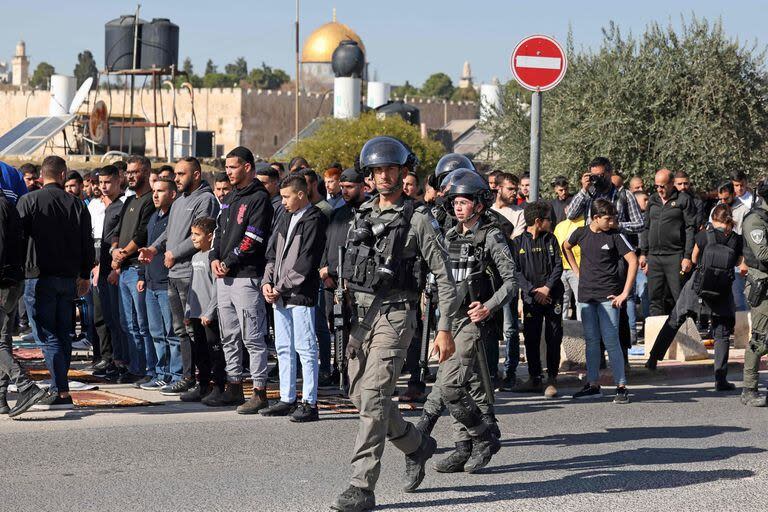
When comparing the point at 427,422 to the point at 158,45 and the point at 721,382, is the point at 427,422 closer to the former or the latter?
the point at 721,382

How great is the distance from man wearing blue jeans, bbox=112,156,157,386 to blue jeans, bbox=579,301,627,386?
4001mm

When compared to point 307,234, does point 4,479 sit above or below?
below

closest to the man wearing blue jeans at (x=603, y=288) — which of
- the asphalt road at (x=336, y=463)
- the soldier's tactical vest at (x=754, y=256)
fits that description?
the asphalt road at (x=336, y=463)

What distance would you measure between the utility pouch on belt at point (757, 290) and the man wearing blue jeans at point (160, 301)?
5023mm

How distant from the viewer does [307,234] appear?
9.48 metres

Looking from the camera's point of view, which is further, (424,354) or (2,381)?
(2,381)

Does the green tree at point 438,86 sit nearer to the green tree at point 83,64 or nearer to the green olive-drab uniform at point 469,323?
the green tree at point 83,64

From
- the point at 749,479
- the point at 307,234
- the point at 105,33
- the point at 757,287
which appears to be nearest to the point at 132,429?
the point at 307,234

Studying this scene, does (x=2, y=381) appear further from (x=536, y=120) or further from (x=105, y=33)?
(x=105, y=33)

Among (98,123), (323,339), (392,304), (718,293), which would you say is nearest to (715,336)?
(718,293)

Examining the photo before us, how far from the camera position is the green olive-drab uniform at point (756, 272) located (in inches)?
406

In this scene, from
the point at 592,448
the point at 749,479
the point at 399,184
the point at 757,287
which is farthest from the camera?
the point at 757,287

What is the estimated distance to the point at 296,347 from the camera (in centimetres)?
952

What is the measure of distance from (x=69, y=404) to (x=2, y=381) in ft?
2.02
